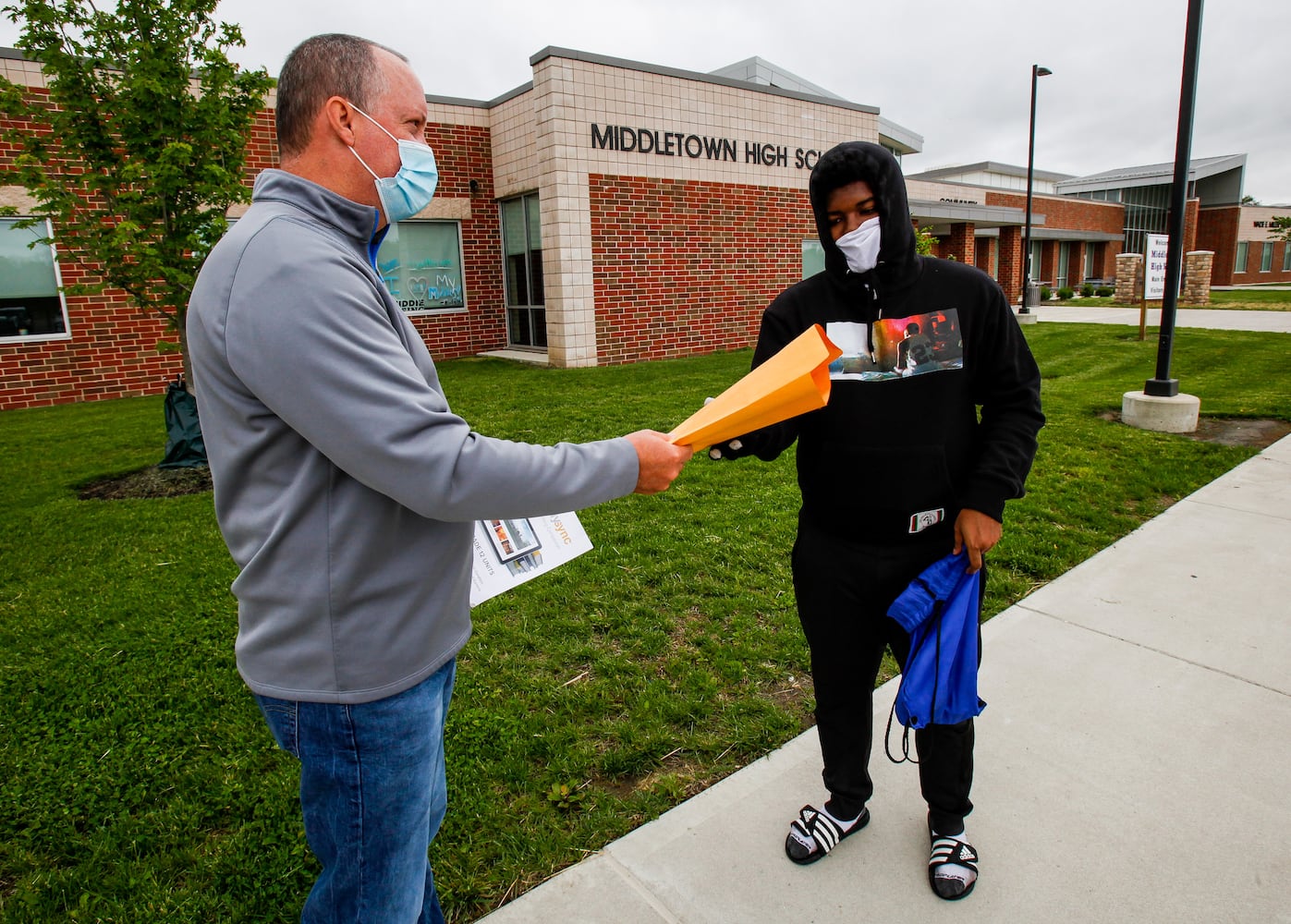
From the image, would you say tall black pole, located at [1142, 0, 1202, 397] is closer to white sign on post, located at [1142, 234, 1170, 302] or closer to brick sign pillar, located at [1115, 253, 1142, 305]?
white sign on post, located at [1142, 234, 1170, 302]

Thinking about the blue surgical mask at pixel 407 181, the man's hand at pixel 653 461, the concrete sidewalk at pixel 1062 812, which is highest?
the blue surgical mask at pixel 407 181

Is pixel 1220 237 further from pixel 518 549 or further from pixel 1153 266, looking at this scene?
pixel 518 549

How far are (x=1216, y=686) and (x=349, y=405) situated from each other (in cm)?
365

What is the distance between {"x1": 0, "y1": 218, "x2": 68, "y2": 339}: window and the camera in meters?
10.2

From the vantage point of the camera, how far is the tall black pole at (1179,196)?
7.02 metres

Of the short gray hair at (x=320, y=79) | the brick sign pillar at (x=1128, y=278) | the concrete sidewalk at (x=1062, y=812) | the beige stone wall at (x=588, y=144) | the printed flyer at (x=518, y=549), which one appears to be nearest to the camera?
the short gray hair at (x=320, y=79)

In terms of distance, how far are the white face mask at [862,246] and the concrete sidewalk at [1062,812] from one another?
1766 millimetres

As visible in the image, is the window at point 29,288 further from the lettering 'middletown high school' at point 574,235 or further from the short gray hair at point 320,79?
the short gray hair at point 320,79

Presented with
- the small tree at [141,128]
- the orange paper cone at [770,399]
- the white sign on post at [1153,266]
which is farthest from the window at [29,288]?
the white sign on post at [1153,266]

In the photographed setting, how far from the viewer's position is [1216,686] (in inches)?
130

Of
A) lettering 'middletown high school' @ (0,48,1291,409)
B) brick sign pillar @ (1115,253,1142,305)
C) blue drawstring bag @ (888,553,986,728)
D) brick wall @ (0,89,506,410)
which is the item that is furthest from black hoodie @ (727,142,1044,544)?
brick sign pillar @ (1115,253,1142,305)

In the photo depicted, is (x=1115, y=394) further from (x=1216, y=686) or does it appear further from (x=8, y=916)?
(x=8, y=916)

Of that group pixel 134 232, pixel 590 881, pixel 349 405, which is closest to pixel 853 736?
pixel 590 881

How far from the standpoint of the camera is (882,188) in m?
2.17
